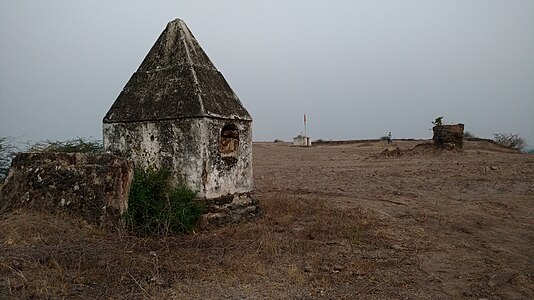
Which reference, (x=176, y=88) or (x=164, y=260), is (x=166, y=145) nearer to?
(x=176, y=88)

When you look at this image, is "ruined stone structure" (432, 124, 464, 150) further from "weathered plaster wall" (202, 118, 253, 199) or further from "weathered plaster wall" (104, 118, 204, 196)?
"weathered plaster wall" (104, 118, 204, 196)

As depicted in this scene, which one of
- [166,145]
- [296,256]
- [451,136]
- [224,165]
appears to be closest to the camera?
[296,256]

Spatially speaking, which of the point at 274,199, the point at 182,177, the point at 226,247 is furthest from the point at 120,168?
the point at 274,199

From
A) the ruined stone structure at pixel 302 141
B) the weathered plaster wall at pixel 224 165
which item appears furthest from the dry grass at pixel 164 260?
the ruined stone structure at pixel 302 141

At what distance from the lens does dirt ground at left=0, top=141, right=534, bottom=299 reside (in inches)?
153

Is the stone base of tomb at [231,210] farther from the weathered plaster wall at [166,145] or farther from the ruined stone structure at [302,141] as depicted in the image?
the ruined stone structure at [302,141]

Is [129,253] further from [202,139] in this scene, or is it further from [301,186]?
[301,186]

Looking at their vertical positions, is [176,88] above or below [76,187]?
above

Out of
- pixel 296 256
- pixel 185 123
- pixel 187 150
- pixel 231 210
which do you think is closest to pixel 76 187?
pixel 187 150

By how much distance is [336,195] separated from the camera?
34.4 feet

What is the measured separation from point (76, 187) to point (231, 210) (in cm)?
237

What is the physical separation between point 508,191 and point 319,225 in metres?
6.62

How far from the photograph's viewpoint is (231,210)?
6816mm

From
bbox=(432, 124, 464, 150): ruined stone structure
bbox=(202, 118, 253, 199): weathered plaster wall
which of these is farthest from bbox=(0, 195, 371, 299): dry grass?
bbox=(432, 124, 464, 150): ruined stone structure
